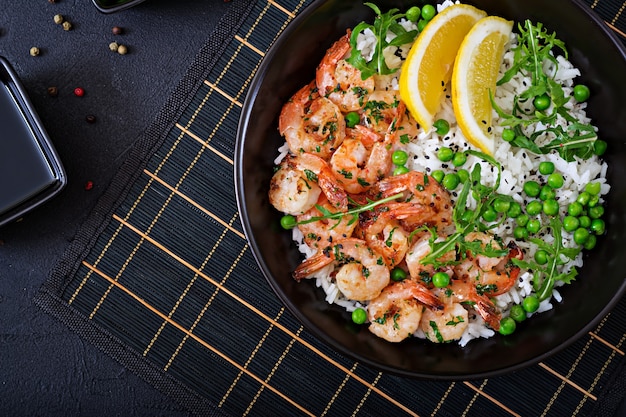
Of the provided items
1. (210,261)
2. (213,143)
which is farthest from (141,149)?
(210,261)

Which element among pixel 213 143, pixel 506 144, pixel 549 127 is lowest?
pixel 213 143

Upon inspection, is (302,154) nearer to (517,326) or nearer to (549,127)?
(549,127)

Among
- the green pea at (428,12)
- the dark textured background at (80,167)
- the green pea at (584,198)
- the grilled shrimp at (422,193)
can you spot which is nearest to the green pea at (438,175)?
the grilled shrimp at (422,193)

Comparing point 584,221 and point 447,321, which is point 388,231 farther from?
point 584,221

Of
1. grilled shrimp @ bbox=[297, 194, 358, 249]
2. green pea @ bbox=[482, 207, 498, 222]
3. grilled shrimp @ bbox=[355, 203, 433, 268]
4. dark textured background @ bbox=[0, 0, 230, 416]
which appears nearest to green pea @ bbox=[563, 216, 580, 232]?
green pea @ bbox=[482, 207, 498, 222]

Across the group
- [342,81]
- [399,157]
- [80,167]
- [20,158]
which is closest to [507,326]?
[399,157]

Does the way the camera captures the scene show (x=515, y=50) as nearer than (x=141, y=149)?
Yes

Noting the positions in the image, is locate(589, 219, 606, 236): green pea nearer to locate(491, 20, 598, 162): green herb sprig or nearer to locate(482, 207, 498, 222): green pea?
locate(491, 20, 598, 162): green herb sprig
